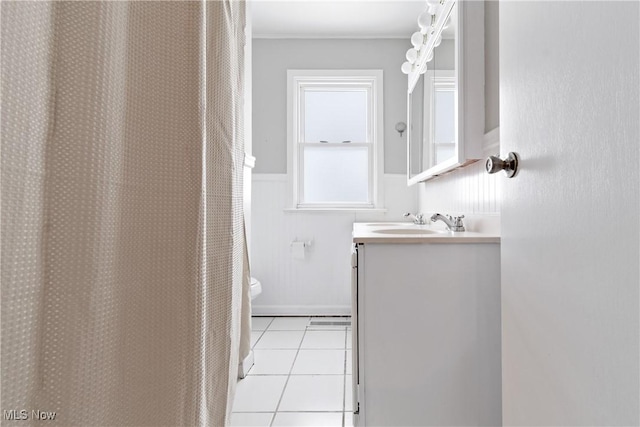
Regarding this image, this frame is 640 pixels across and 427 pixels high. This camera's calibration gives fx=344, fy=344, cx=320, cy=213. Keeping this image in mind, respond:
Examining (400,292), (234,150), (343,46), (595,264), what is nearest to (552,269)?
(595,264)

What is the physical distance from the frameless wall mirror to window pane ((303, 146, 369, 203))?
0.79 m

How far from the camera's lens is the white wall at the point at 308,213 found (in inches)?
115

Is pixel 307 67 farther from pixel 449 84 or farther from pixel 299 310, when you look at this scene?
pixel 299 310

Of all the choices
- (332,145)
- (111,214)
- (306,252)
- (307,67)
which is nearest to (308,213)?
(306,252)

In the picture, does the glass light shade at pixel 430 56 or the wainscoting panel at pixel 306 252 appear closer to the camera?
the glass light shade at pixel 430 56

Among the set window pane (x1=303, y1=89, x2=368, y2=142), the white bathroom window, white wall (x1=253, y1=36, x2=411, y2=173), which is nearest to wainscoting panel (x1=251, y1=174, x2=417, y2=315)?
the white bathroom window

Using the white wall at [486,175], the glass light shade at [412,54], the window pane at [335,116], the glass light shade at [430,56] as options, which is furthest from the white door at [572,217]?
the window pane at [335,116]

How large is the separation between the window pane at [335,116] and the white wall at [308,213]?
0.21 meters

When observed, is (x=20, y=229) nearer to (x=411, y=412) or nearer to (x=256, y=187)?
(x=411, y=412)

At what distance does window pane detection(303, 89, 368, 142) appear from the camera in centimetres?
303

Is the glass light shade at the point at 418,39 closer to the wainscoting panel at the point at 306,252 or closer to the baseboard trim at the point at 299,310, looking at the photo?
the wainscoting panel at the point at 306,252

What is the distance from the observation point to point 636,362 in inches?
16.8

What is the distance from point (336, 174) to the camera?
9.98 ft

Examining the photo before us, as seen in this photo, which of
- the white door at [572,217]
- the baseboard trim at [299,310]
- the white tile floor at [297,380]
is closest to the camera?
the white door at [572,217]
